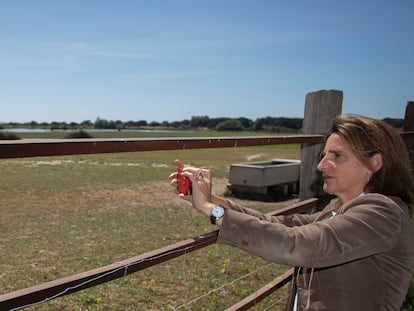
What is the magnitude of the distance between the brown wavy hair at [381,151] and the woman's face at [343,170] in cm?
2

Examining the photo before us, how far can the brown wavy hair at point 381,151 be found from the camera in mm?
1286

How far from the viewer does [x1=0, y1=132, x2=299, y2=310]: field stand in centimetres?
384

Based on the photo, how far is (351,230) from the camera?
1.09 meters

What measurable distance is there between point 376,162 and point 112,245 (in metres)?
5.11

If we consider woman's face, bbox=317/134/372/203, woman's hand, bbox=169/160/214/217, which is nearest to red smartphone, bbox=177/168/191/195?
woman's hand, bbox=169/160/214/217

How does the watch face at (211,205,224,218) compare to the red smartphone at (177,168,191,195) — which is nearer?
the watch face at (211,205,224,218)

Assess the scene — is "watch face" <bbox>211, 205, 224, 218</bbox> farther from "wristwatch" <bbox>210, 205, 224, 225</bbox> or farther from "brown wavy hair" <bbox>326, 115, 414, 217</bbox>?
"brown wavy hair" <bbox>326, 115, 414, 217</bbox>

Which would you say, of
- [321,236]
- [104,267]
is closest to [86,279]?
[104,267]

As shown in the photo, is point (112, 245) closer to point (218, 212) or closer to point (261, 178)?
point (218, 212)

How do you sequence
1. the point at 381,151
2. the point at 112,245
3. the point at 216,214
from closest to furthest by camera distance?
1. the point at 216,214
2. the point at 381,151
3. the point at 112,245

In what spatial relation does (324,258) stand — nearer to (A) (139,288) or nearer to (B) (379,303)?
(B) (379,303)

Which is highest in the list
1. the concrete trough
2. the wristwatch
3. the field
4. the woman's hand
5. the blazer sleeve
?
the woman's hand

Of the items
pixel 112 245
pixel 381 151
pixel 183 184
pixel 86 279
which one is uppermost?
pixel 381 151

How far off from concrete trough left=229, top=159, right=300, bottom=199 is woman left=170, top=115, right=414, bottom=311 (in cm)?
889
